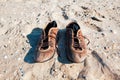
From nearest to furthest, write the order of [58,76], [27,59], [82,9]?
[58,76] < [27,59] < [82,9]

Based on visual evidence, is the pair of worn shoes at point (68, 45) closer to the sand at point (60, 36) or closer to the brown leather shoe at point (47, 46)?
the brown leather shoe at point (47, 46)

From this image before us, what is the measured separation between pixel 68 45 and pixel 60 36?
45 centimetres

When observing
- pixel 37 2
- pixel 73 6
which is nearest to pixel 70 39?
pixel 73 6

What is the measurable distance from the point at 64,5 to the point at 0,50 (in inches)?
59.8

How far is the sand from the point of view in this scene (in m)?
3.31

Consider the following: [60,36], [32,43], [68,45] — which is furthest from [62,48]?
[32,43]

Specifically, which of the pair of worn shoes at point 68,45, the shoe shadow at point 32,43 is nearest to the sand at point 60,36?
the shoe shadow at point 32,43

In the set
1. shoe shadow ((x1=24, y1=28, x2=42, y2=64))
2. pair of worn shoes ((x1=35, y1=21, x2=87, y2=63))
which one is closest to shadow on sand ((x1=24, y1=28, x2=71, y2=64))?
shoe shadow ((x1=24, y1=28, x2=42, y2=64))

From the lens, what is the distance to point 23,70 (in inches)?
133

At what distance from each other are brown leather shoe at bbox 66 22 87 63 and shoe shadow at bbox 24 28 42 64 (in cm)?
46

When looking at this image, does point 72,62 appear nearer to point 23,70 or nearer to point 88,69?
point 88,69

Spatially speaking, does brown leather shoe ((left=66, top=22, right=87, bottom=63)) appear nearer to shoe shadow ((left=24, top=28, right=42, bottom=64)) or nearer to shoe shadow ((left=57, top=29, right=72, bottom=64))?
shoe shadow ((left=57, top=29, right=72, bottom=64))

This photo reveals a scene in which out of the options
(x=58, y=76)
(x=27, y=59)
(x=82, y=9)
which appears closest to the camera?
(x=58, y=76)

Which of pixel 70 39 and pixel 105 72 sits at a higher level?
pixel 70 39
